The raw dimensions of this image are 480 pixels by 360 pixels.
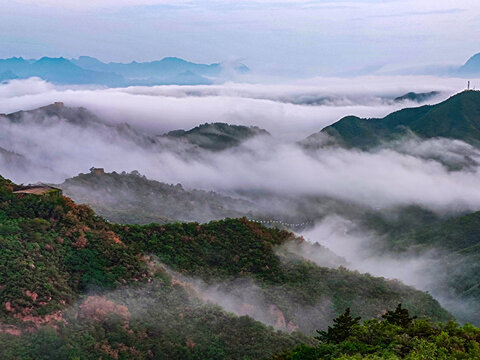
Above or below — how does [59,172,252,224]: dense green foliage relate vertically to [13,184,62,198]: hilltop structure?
below

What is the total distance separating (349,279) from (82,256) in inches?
1063

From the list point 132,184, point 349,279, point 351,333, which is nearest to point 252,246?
point 349,279

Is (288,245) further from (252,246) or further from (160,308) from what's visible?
(160,308)

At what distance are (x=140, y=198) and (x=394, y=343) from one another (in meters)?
74.3

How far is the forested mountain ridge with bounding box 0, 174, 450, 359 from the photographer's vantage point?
107ft

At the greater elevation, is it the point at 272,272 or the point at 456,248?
the point at 272,272

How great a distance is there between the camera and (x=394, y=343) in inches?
1081

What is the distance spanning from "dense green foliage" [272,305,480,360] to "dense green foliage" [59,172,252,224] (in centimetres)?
4852

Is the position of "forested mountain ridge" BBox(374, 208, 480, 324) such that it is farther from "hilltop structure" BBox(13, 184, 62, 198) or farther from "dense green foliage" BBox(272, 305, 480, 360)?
"hilltop structure" BBox(13, 184, 62, 198)

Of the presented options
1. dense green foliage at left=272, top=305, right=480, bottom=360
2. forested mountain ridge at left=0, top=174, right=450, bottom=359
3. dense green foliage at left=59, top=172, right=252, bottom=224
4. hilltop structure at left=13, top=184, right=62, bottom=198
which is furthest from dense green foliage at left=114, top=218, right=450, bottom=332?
dense green foliage at left=59, top=172, right=252, bottom=224

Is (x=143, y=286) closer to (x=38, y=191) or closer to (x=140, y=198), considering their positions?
(x=38, y=191)

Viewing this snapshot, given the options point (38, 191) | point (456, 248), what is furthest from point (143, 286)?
point (456, 248)

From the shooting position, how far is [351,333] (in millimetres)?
31188

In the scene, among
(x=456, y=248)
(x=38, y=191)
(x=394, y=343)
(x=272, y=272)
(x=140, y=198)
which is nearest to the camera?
(x=394, y=343)
